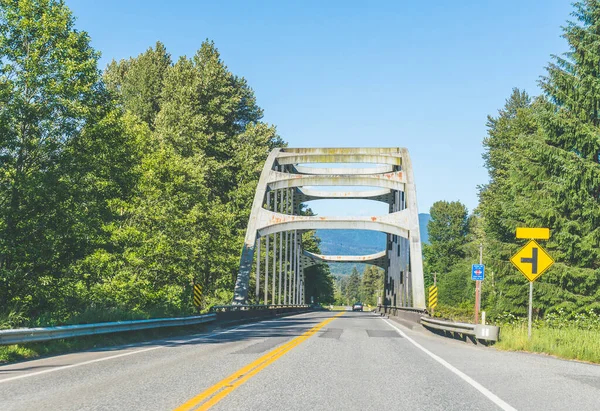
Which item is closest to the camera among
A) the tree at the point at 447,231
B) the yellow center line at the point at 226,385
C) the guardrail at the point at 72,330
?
the yellow center line at the point at 226,385

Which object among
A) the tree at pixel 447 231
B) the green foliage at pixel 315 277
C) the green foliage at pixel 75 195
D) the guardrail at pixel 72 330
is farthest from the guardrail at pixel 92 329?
the tree at pixel 447 231

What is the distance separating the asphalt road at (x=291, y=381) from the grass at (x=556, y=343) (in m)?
0.86

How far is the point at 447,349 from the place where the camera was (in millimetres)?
14477

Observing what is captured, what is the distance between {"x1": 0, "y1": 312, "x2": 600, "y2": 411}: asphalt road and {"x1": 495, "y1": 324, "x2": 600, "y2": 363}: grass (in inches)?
34.0

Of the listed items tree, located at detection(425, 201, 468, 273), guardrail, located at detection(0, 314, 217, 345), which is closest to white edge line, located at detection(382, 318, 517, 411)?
guardrail, located at detection(0, 314, 217, 345)

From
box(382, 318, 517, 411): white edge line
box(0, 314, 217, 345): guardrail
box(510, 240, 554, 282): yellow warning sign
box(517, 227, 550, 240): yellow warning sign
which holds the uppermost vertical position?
box(517, 227, 550, 240): yellow warning sign

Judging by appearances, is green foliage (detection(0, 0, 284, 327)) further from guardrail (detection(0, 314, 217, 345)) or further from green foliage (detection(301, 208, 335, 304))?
green foliage (detection(301, 208, 335, 304))

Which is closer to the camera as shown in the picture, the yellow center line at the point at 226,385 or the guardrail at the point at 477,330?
the yellow center line at the point at 226,385

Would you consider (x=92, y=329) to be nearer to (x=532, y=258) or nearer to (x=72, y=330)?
(x=72, y=330)

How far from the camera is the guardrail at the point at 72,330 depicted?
9.94m

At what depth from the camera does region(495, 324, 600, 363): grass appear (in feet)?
40.9

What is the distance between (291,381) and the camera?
25.7 feet

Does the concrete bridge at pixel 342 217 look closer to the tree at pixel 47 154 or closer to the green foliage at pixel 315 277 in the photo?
the tree at pixel 47 154

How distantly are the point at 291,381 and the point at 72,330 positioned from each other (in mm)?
5949
